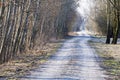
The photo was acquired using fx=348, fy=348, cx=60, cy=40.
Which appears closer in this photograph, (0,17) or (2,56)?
(0,17)

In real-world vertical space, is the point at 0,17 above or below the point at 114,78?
above

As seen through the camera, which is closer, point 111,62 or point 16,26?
point 111,62

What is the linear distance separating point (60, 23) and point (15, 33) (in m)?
41.7

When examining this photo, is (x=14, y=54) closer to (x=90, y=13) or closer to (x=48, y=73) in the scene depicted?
(x=48, y=73)

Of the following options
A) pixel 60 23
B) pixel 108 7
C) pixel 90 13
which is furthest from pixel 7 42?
pixel 90 13

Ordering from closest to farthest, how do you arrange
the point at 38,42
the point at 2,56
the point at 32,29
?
the point at 2,56 → the point at 32,29 → the point at 38,42

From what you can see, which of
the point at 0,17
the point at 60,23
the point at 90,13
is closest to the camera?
the point at 0,17

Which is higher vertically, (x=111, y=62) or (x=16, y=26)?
(x=16, y=26)

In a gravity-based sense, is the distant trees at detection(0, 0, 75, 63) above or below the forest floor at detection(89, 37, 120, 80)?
above

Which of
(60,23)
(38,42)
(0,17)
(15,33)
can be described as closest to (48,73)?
(0,17)

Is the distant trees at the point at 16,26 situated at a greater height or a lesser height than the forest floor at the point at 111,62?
greater

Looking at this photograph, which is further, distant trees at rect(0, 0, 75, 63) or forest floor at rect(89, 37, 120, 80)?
distant trees at rect(0, 0, 75, 63)

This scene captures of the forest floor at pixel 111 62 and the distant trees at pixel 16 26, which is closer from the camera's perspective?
the forest floor at pixel 111 62

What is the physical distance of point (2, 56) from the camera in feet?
72.7
